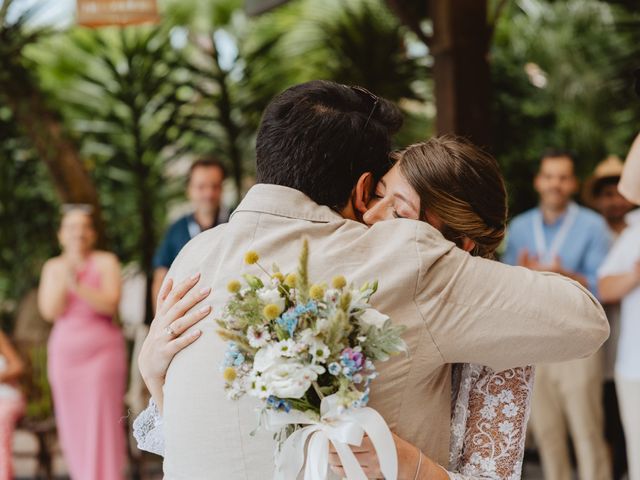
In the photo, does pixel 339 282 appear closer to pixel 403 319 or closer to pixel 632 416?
pixel 403 319

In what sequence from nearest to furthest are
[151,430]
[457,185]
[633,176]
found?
[457,185] < [151,430] < [633,176]

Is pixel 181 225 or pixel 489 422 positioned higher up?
pixel 489 422

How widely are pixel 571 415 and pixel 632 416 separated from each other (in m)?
0.86

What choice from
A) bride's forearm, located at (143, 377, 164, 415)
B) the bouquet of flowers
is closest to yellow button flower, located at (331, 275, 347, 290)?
the bouquet of flowers

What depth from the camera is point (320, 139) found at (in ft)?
5.56

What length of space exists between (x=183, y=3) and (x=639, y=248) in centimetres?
568

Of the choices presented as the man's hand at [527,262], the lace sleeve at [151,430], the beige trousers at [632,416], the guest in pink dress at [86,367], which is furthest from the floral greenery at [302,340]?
the guest in pink dress at [86,367]

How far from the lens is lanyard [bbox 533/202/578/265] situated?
498 centimetres

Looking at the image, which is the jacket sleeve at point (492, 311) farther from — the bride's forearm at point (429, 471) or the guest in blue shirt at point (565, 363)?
the guest in blue shirt at point (565, 363)

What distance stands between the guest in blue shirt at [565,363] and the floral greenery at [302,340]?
11.4 ft

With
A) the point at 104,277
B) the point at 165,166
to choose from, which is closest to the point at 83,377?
the point at 104,277

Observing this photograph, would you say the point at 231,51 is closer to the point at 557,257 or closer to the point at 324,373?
the point at 557,257

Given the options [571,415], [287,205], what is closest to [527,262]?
[571,415]

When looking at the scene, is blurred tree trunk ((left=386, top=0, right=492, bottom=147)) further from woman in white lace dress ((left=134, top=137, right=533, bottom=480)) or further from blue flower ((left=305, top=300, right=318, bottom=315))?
blue flower ((left=305, top=300, right=318, bottom=315))
